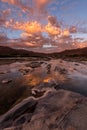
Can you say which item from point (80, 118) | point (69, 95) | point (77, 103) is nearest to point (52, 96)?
point (69, 95)

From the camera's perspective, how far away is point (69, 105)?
5965 millimetres

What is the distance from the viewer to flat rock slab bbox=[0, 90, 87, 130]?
4.56 metres

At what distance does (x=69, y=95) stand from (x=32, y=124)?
2904 millimetres

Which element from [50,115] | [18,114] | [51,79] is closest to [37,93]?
[18,114]

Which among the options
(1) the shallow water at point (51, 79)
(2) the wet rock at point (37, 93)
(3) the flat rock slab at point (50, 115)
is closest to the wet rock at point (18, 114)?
(3) the flat rock slab at point (50, 115)

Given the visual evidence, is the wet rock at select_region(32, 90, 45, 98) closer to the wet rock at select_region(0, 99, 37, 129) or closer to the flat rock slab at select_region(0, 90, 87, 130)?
the flat rock slab at select_region(0, 90, 87, 130)

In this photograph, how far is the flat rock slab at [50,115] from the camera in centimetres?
456

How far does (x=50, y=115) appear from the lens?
17.0 feet

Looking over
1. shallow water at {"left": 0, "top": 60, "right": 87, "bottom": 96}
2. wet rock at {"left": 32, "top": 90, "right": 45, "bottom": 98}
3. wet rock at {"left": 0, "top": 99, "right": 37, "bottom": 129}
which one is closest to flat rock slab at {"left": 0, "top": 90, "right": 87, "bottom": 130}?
wet rock at {"left": 0, "top": 99, "right": 37, "bottom": 129}

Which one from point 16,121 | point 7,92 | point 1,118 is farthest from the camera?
point 7,92

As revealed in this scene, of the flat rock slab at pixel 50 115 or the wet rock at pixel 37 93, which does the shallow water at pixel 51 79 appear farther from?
the flat rock slab at pixel 50 115

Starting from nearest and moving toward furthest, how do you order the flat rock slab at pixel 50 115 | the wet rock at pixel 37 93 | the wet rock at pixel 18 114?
1. the flat rock slab at pixel 50 115
2. the wet rock at pixel 18 114
3. the wet rock at pixel 37 93

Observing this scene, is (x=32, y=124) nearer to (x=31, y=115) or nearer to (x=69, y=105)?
(x=31, y=115)

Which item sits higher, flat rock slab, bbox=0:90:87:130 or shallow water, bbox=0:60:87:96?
flat rock slab, bbox=0:90:87:130
